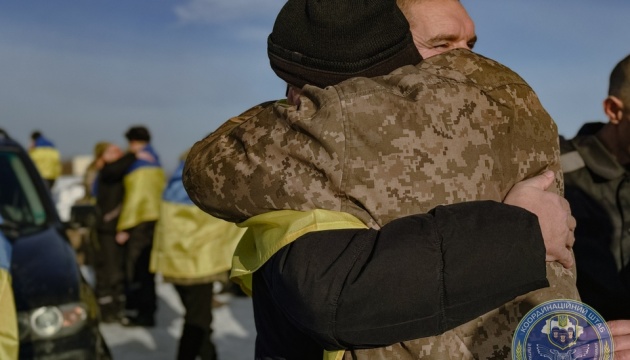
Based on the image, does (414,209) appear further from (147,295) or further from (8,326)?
(147,295)

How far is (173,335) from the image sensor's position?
26.1ft

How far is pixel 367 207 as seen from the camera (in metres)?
1.48

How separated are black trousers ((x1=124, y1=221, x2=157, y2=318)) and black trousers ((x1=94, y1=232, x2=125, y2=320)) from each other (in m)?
0.32

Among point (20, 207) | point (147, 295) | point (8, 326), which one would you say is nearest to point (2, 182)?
point (20, 207)

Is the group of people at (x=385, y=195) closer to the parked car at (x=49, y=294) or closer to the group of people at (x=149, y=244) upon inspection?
the parked car at (x=49, y=294)

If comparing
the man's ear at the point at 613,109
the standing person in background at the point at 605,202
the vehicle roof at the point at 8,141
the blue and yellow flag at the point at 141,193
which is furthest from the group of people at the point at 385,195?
the blue and yellow flag at the point at 141,193

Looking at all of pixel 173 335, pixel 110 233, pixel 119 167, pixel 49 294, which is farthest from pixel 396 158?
pixel 110 233

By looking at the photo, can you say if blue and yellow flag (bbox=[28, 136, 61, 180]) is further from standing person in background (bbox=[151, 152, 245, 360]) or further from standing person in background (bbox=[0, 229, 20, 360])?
standing person in background (bbox=[0, 229, 20, 360])

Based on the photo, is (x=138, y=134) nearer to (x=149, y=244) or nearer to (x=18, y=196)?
(x=149, y=244)

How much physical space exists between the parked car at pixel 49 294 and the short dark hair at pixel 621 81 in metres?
2.78

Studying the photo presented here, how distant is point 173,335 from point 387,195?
690cm

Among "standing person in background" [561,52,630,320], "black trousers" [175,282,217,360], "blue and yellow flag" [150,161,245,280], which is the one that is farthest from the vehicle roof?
"standing person in background" [561,52,630,320]

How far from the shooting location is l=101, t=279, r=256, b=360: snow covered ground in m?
7.08

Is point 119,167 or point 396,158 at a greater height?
point 396,158
